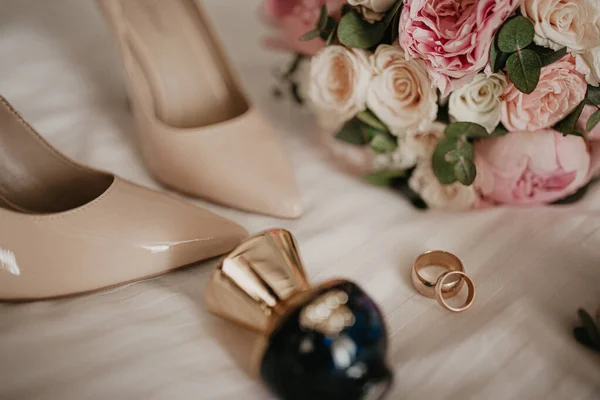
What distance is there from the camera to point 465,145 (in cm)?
66

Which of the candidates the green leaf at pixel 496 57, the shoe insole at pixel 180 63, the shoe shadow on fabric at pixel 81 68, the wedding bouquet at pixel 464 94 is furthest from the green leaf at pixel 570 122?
the shoe shadow on fabric at pixel 81 68

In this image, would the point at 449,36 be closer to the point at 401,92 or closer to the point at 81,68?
the point at 401,92

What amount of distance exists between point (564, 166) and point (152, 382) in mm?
514

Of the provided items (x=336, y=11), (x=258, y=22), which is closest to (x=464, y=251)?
(x=336, y=11)

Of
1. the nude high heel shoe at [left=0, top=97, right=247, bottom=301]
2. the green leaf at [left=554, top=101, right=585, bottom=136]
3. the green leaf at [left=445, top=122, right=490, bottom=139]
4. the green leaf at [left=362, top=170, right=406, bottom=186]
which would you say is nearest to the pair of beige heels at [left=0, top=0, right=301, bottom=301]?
the nude high heel shoe at [left=0, top=97, right=247, bottom=301]

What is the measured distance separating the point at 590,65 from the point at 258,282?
1.36ft

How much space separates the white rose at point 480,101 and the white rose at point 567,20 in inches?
2.7

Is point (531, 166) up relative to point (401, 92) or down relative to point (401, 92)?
down

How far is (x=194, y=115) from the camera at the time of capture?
85cm

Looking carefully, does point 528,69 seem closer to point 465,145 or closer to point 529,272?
point 465,145

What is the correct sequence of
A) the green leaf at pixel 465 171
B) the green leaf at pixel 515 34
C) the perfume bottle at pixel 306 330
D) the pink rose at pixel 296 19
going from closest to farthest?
the perfume bottle at pixel 306 330, the green leaf at pixel 515 34, the green leaf at pixel 465 171, the pink rose at pixel 296 19

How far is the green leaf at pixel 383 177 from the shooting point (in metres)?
0.74

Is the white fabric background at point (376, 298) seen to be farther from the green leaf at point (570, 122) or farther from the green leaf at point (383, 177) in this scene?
the green leaf at point (570, 122)

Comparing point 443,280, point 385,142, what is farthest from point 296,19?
point 443,280
